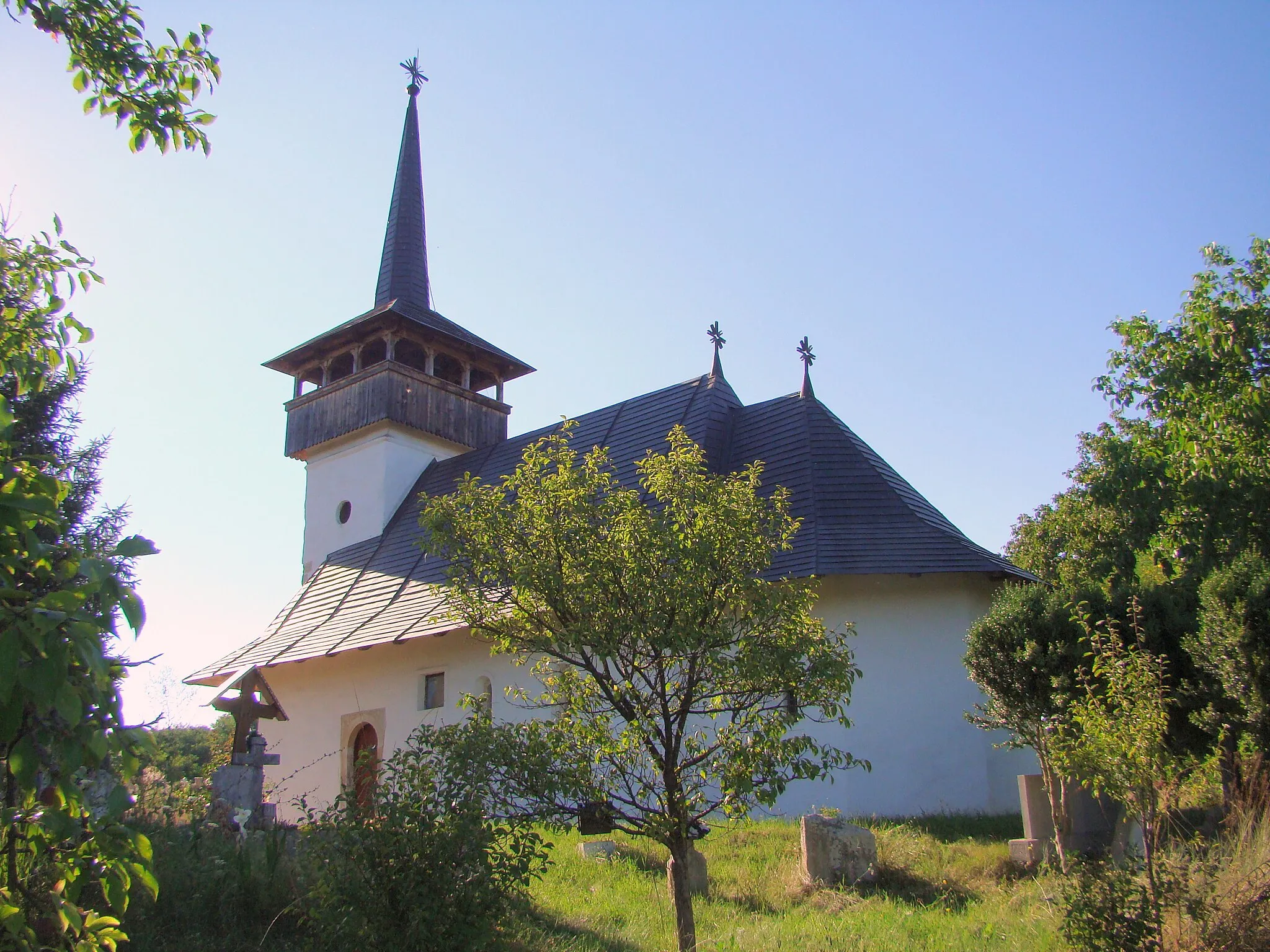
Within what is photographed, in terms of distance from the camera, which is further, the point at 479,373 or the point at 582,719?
the point at 479,373

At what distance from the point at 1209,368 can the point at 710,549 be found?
11.1 meters

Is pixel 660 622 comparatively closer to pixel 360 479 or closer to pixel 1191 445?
pixel 1191 445

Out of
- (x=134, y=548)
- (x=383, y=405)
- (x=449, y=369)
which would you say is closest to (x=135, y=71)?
(x=134, y=548)

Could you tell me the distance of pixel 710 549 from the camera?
664cm

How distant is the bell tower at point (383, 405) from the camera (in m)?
23.5

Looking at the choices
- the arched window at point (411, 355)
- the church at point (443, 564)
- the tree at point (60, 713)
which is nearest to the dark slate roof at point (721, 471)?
the church at point (443, 564)

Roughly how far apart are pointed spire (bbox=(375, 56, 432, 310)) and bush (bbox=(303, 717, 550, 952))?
20604mm

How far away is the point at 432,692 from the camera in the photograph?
57.9ft

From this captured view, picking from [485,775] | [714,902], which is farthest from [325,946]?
[714,902]

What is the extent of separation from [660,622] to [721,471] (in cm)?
1124

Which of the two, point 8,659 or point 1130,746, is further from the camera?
point 1130,746

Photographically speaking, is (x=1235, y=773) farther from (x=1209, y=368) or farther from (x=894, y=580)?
(x=1209, y=368)

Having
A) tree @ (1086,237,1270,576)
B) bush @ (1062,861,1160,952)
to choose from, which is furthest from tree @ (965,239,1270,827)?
bush @ (1062,861,1160,952)

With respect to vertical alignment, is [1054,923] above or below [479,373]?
below
